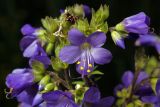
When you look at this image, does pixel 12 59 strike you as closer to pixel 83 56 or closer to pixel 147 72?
pixel 147 72

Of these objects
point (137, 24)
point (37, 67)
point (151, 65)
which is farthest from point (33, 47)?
point (151, 65)

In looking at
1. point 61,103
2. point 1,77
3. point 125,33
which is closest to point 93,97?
point 61,103

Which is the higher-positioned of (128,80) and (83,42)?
(83,42)

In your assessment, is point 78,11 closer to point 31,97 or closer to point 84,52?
point 84,52

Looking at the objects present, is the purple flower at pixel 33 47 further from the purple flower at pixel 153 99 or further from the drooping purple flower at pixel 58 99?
the purple flower at pixel 153 99

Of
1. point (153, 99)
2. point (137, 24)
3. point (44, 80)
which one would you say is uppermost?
point (137, 24)
